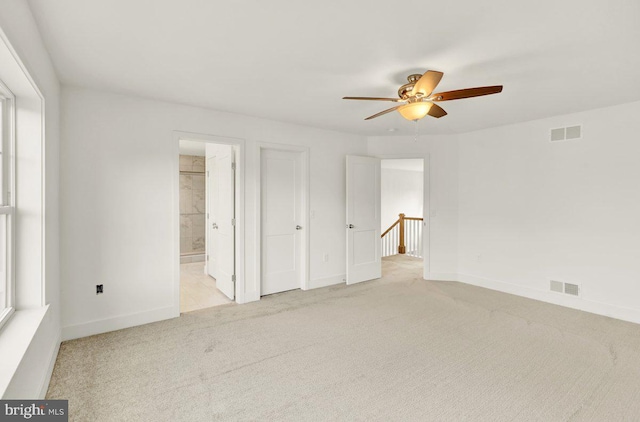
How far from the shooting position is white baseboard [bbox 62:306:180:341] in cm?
299

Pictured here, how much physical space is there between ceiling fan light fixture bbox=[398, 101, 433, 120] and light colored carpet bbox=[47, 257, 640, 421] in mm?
2036

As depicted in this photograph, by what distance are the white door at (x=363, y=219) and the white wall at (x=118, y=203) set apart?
2052mm

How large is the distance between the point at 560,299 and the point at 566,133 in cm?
210

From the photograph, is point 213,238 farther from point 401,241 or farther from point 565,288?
point 565,288

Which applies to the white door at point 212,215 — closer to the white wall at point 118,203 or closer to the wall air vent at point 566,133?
the white wall at point 118,203

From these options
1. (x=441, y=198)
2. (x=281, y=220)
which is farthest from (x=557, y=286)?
(x=281, y=220)

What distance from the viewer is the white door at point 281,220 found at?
439 centimetres

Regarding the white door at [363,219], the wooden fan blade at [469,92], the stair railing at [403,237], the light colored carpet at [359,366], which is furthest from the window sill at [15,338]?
the stair railing at [403,237]

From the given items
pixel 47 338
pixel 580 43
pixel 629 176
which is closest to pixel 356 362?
pixel 47 338

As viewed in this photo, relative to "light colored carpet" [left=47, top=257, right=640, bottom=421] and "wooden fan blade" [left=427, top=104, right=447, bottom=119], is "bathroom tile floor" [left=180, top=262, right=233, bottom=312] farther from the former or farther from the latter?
"wooden fan blade" [left=427, top=104, right=447, bottom=119]

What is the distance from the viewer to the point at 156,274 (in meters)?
3.46

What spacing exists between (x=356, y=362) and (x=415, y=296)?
2.05 metres

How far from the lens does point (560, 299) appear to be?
4.07 meters

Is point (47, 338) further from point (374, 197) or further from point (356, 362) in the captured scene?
point (374, 197)
